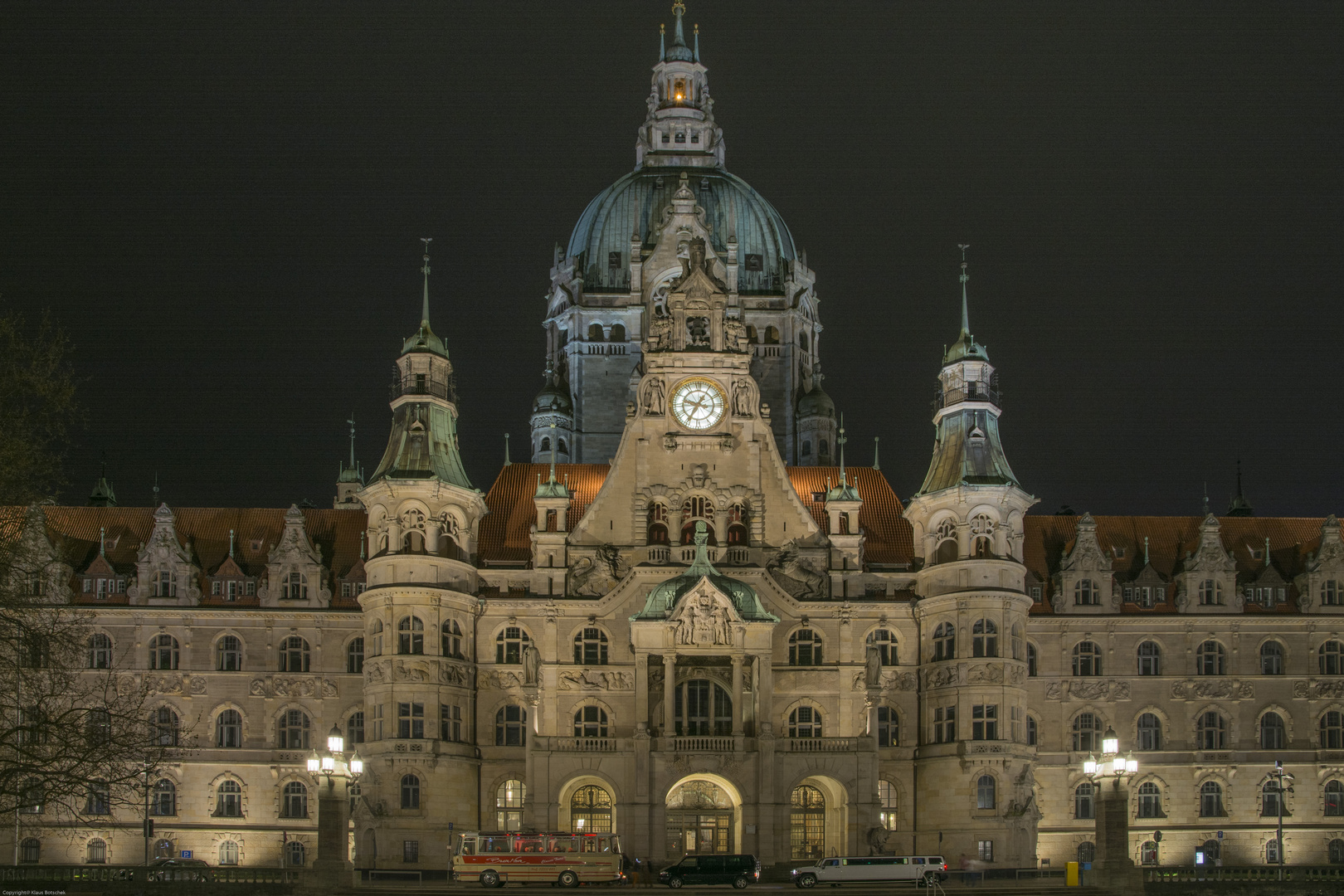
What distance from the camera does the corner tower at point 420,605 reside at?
83875mm

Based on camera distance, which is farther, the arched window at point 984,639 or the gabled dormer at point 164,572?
the gabled dormer at point 164,572

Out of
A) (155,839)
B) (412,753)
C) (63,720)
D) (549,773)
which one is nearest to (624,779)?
(549,773)

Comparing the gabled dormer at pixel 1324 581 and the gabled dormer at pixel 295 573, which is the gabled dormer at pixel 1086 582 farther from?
the gabled dormer at pixel 295 573

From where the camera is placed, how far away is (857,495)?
90125mm

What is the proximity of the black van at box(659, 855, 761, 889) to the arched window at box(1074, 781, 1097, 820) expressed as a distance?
25073 mm

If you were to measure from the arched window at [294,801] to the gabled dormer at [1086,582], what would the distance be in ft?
121

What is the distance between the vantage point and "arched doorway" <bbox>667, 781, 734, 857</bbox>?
272 ft

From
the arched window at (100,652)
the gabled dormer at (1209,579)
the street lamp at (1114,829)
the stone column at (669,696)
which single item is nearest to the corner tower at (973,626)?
the gabled dormer at (1209,579)

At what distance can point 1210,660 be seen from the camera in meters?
90.6

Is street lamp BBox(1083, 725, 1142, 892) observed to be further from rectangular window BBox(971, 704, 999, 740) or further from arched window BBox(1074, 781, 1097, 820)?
arched window BBox(1074, 781, 1097, 820)

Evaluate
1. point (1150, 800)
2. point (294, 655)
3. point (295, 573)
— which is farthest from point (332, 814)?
point (1150, 800)

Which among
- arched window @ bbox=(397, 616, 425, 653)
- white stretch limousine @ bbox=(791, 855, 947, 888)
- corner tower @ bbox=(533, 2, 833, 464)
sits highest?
corner tower @ bbox=(533, 2, 833, 464)

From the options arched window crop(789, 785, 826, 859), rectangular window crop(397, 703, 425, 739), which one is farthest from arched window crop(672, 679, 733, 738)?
rectangular window crop(397, 703, 425, 739)

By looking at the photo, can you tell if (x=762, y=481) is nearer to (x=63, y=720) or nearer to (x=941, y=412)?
(x=941, y=412)
